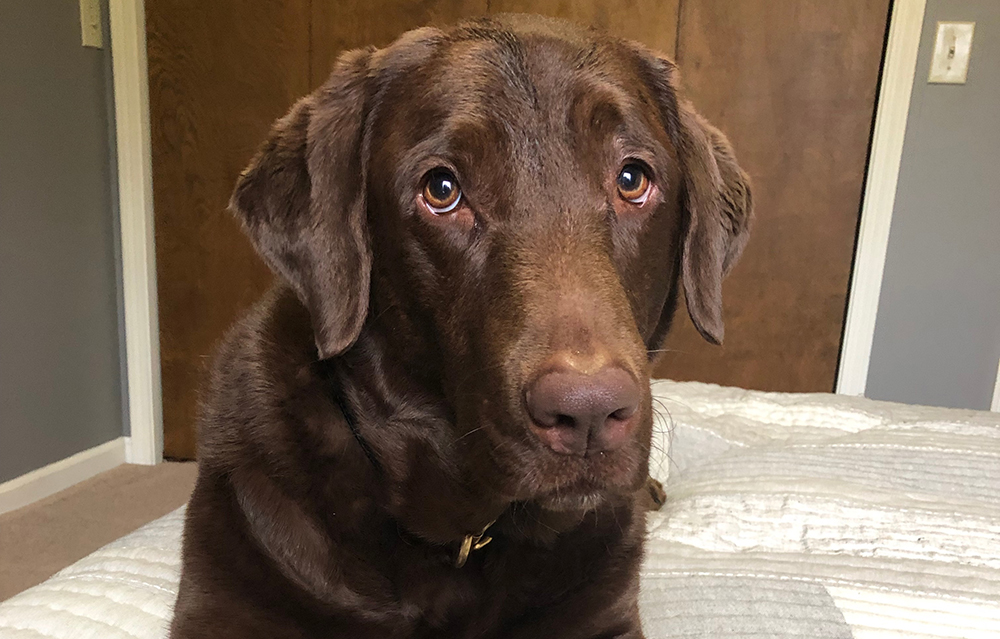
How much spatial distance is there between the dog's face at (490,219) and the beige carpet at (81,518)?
195cm

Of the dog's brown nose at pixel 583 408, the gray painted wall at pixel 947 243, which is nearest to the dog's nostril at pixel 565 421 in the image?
the dog's brown nose at pixel 583 408

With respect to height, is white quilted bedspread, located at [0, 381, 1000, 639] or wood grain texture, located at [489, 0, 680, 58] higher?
wood grain texture, located at [489, 0, 680, 58]

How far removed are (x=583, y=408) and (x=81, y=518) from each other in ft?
8.81

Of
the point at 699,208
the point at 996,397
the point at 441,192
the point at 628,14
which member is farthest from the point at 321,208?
the point at 996,397

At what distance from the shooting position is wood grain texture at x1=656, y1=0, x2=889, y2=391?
2803 mm

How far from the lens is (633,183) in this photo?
107cm

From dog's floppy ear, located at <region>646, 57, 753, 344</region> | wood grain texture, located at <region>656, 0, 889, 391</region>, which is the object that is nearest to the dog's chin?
dog's floppy ear, located at <region>646, 57, 753, 344</region>

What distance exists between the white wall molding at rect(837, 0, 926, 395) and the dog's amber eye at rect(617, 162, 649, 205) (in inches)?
86.4

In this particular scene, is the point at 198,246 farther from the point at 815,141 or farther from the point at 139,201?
the point at 815,141

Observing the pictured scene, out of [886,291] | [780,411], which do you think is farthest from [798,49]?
[780,411]

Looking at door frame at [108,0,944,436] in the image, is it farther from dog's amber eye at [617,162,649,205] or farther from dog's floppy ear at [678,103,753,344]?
dog's amber eye at [617,162,649,205]

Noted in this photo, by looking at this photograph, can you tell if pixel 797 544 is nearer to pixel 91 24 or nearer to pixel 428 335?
pixel 428 335

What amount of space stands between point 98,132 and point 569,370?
2.91 metres

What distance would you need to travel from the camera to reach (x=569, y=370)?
0.76m
